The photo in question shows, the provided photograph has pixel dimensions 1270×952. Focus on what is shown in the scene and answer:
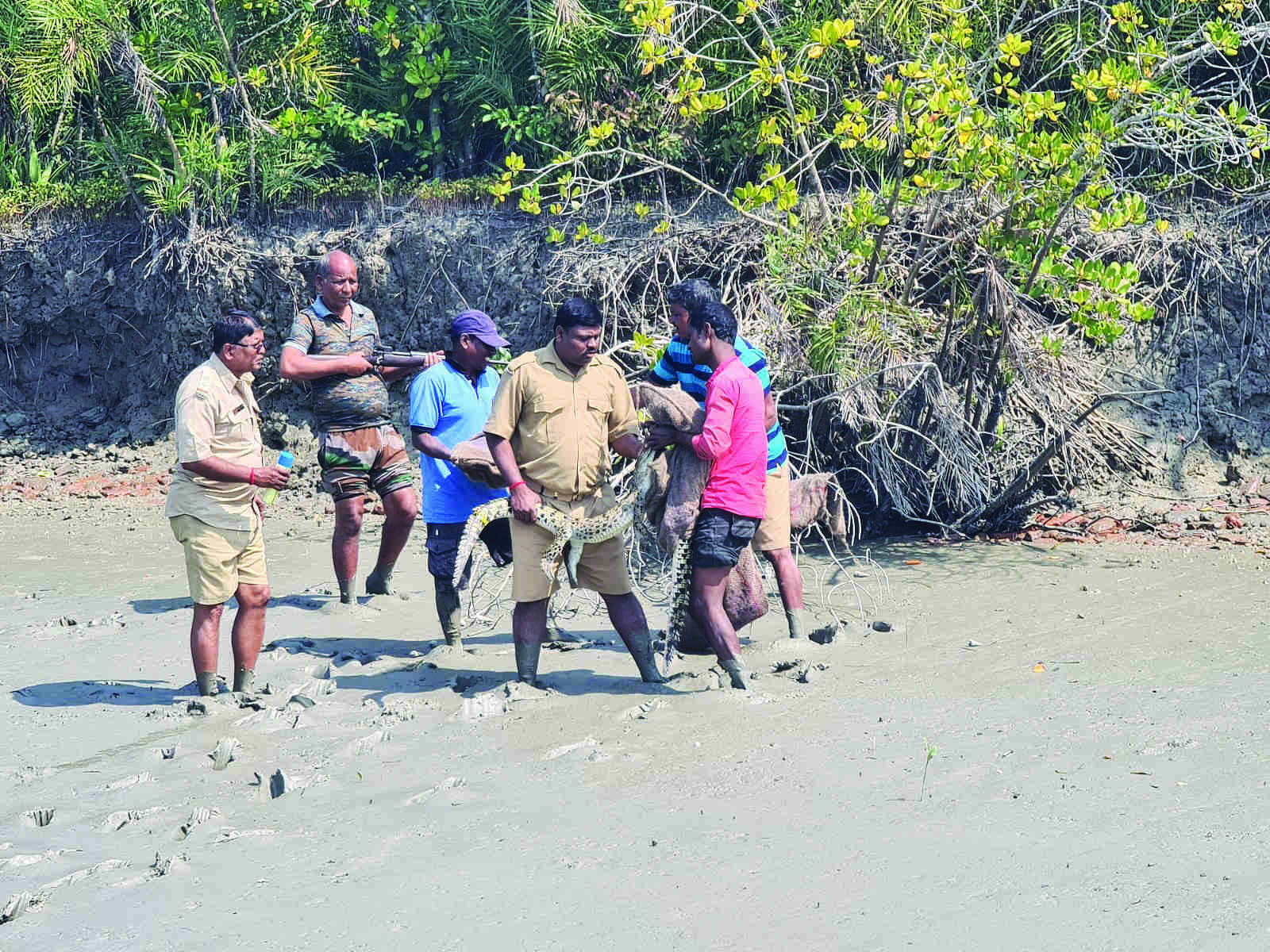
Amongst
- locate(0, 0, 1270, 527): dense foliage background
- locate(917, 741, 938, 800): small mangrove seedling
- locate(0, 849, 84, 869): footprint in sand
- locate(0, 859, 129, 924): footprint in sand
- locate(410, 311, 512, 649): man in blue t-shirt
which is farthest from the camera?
→ locate(0, 0, 1270, 527): dense foliage background

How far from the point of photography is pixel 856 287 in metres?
8.54

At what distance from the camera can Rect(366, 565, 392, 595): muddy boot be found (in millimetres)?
7816

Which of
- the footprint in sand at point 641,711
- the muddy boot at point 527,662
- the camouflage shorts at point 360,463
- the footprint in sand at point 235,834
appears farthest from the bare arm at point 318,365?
the footprint in sand at point 235,834

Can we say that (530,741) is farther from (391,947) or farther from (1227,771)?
(1227,771)

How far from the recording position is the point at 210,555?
595 cm

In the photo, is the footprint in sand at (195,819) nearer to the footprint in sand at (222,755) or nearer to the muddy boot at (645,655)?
the footprint in sand at (222,755)

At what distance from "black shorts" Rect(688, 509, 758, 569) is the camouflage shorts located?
2.17m

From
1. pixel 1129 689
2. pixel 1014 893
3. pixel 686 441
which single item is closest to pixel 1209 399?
pixel 1129 689

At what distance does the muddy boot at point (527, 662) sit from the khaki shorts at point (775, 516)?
4.11ft

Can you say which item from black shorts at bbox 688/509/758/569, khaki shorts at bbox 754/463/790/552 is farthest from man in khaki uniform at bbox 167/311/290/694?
khaki shorts at bbox 754/463/790/552

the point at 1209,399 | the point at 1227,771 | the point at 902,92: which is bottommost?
the point at 1227,771

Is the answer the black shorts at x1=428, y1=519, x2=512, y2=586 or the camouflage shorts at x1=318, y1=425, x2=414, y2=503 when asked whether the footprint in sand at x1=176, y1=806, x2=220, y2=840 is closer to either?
the black shorts at x1=428, y1=519, x2=512, y2=586

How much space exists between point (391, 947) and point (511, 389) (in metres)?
2.66

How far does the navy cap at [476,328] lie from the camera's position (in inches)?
262
